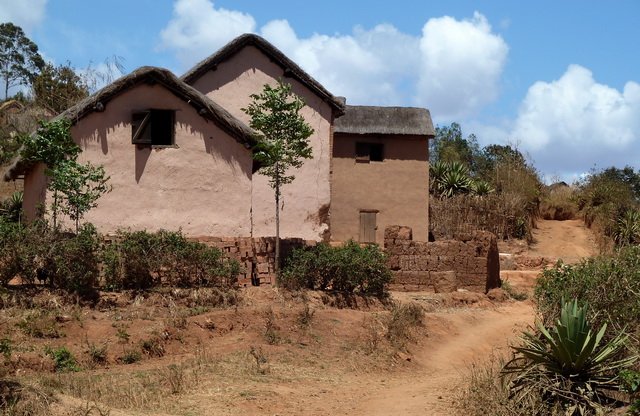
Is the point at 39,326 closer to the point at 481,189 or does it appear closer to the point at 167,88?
the point at 167,88

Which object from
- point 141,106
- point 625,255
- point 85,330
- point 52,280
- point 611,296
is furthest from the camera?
point 141,106

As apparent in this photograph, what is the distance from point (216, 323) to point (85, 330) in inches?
87.3

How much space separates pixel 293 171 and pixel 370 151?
597 centimetres

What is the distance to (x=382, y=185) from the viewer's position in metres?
30.9

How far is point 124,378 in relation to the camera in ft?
38.1

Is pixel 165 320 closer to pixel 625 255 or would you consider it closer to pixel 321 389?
pixel 321 389

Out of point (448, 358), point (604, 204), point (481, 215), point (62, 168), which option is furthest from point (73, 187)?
point (604, 204)

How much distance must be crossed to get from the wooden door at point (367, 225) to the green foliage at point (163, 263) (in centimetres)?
1426

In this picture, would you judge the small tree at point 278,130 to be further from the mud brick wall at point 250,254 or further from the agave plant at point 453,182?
the agave plant at point 453,182

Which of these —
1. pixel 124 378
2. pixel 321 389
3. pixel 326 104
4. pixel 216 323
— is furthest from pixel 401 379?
pixel 326 104

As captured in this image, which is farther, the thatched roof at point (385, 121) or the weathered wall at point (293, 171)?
the thatched roof at point (385, 121)

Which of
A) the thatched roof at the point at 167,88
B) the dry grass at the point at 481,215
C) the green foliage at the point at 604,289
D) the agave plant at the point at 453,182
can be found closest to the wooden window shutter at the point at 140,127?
the thatched roof at the point at 167,88

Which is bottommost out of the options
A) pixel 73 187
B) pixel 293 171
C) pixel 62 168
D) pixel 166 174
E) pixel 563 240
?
pixel 563 240

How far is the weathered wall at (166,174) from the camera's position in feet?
59.9
